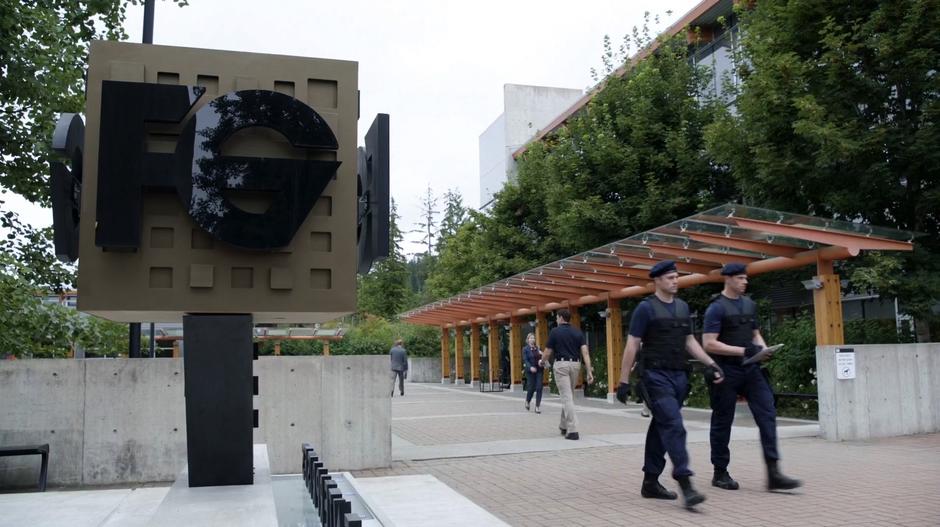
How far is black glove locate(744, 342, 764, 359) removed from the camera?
7.20 m

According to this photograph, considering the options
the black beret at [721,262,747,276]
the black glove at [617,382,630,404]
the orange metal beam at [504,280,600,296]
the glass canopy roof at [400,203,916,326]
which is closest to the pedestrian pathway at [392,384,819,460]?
the glass canopy roof at [400,203,916,326]

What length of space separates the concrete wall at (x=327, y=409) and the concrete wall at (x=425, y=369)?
32900mm

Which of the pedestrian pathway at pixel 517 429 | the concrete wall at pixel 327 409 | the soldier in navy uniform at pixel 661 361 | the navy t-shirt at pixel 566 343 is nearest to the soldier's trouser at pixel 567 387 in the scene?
the navy t-shirt at pixel 566 343

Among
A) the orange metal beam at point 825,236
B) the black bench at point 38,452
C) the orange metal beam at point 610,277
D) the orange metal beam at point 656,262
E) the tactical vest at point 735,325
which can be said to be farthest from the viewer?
the orange metal beam at point 610,277

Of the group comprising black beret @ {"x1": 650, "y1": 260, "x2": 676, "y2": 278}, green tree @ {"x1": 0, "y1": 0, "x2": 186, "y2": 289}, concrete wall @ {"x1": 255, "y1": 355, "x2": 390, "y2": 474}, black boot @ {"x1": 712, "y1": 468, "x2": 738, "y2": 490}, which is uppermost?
green tree @ {"x1": 0, "y1": 0, "x2": 186, "y2": 289}

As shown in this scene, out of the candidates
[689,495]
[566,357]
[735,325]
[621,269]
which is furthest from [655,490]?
[621,269]

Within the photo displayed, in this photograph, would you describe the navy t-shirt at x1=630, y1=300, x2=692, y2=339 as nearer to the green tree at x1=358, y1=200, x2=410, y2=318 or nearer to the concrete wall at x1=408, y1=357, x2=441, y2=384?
the concrete wall at x1=408, y1=357, x2=441, y2=384

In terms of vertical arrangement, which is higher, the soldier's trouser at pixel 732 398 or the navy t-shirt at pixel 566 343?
the navy t-shirt at pixel 566 343

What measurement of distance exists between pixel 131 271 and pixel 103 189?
1.46 feet

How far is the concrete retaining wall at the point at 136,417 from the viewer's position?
28.3ft

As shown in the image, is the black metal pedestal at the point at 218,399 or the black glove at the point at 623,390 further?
the black glove at the point at 623,390

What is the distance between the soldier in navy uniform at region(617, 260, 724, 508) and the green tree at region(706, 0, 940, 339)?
778cm

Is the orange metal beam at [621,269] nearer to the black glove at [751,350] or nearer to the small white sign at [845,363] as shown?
the small white sign at [845,363]

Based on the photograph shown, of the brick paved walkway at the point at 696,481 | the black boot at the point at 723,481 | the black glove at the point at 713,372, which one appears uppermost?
the black glove at the point at 713,372
